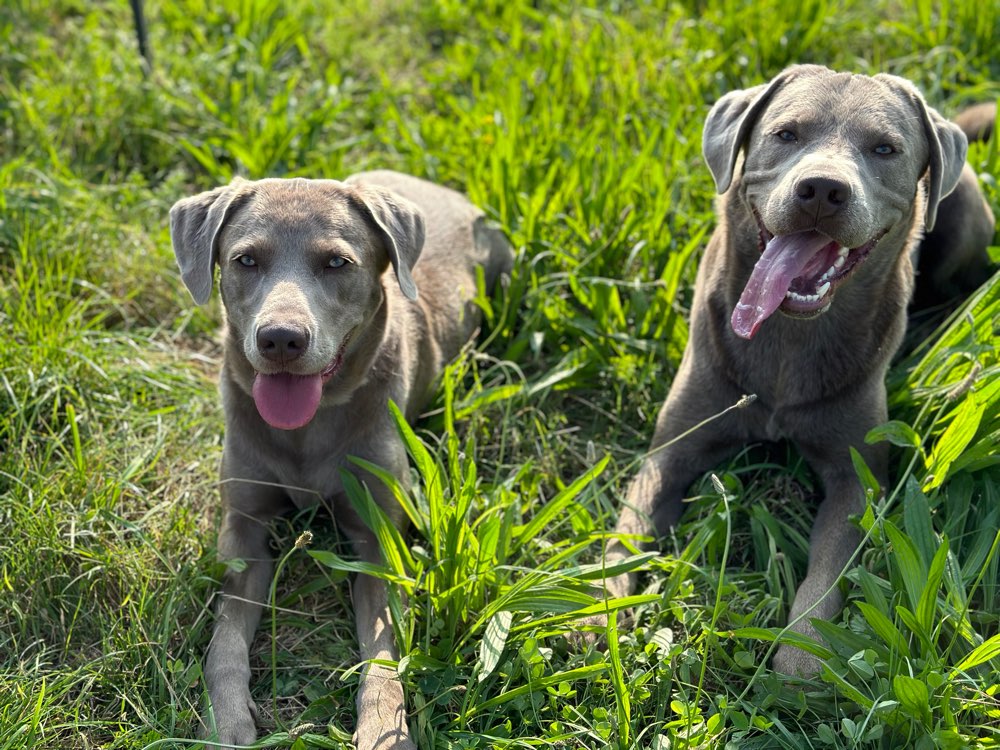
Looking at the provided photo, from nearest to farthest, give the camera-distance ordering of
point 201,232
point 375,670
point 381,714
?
point 381,714, point 375,670, point 201,232

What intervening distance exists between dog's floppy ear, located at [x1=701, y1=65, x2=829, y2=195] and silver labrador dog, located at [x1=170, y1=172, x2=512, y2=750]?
0.99 m

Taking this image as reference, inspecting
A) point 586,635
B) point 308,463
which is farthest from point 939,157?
point 308,463

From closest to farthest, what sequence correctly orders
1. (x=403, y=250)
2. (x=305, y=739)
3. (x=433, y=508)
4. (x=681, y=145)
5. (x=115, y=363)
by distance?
(x=305, y=739)
(x=433, y=508)
(x=403, y=250)
(x=115, y=363)
(x=681, y=145)

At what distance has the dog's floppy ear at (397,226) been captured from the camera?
359cm

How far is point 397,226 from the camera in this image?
368 cm

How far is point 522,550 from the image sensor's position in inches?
142

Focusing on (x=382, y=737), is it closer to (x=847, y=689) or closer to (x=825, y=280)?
(x=847, y=689)

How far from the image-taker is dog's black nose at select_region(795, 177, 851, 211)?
3264 mm

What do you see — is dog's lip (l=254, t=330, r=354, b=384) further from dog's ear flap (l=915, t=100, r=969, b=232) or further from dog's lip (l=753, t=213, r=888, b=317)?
dog's ear flap (l=915, t=100, r=969, b=232)

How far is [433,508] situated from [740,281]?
1270 millimetres

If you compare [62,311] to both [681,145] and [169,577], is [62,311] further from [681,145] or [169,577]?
[681,145]

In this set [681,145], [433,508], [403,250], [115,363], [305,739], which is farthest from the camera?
[681,145]

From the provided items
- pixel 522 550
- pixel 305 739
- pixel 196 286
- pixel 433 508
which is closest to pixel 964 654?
pixel 522 550

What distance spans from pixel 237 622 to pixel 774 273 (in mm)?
1928
